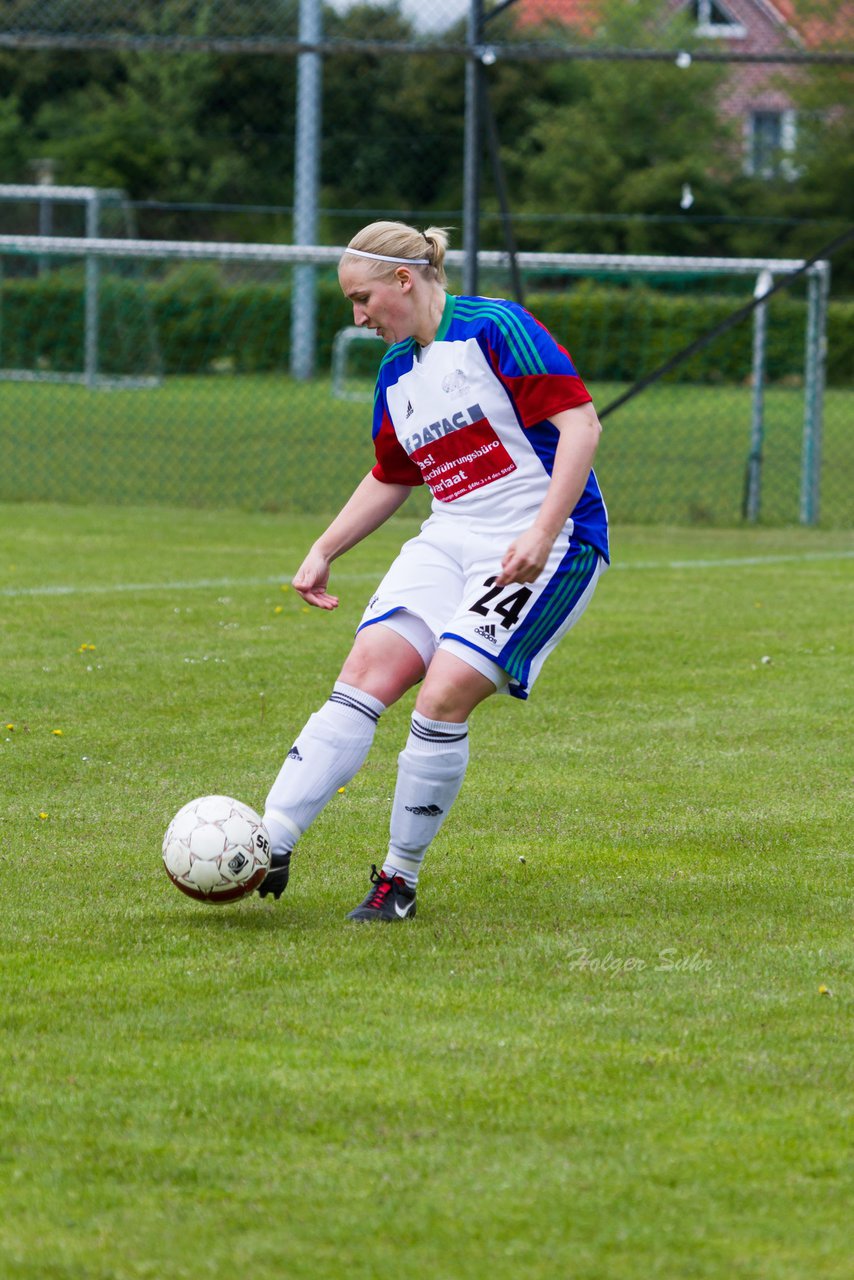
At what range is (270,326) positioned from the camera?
21312 millimetres

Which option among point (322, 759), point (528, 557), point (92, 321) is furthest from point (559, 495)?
point (92, 321)

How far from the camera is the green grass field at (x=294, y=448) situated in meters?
15.2

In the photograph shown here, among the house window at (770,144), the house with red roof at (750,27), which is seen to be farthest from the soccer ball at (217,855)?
the house window at (770,144)

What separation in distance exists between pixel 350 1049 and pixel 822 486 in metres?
14.1

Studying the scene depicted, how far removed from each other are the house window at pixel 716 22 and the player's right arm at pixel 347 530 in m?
10.9

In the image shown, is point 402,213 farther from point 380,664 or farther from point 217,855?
point 217,855

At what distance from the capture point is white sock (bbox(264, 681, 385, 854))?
4.41m

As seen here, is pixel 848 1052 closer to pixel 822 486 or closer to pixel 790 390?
pixel 822 486

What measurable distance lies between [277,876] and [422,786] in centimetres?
43

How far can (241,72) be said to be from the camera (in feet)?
67.0

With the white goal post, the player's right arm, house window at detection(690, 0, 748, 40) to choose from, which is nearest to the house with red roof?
house window at detection(690, 0, 748, 40)

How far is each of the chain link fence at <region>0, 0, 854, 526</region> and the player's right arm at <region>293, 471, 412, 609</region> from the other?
8113mm

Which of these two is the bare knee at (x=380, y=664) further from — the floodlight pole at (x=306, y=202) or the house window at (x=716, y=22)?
the house window at (x=716, y=22)

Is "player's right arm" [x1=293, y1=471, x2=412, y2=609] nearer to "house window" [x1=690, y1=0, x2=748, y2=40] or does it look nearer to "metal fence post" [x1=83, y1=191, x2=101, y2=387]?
"house window" [x1=690, y1=0, x2=748, y2=40]
